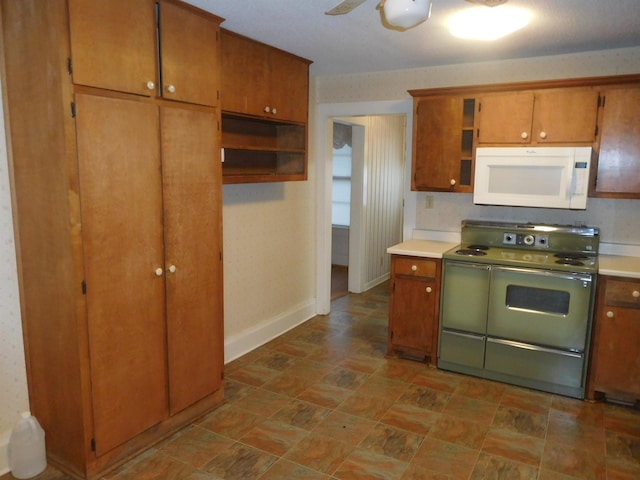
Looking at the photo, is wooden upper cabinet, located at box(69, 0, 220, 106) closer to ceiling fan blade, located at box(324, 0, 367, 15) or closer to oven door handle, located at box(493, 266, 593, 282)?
ceiling fan blade, located at box(324, 0, 367, 15)

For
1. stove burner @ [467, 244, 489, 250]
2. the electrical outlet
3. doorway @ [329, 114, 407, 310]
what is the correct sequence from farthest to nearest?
doorway @ [329, 114, 407, 310] → the electrical outlet → stove burner @ [467, 244, 489, 250]

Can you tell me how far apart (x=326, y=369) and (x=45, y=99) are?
2487 millimetres

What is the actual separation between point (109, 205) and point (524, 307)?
2.60 meters

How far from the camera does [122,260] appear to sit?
2.29m

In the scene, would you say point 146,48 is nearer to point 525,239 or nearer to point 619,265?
point 525,239

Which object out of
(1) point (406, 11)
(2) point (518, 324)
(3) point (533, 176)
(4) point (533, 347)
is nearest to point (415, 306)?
(2) point (518, 324)

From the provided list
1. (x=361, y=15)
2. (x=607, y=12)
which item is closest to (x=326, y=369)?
(x=361, y=15)

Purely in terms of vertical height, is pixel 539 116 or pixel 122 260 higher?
pixel 539 116

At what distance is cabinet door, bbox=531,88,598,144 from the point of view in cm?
314

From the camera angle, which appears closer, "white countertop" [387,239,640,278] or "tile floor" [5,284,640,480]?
"tile floor" [5,284,640,480]

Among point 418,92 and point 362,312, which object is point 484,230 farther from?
point 362,312

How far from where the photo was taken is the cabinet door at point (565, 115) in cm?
314

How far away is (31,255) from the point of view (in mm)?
2287

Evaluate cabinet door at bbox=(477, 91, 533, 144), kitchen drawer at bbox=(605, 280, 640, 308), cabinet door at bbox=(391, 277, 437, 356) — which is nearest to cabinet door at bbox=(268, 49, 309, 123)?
cabinet door at bbox=(477, 91, 533, 144)
